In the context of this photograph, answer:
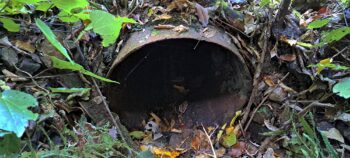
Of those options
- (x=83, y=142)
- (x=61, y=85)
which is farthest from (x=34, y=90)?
(x=83, y=142)

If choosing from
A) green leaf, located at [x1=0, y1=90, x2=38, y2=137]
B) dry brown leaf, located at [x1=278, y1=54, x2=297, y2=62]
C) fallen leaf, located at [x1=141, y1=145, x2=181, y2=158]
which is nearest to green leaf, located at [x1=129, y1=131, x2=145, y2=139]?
fallen leaf, located at [x1=141, y1=145, x2=181, y2=158]

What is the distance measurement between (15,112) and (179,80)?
1429 mm

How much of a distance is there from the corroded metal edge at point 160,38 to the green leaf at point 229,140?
1.27 ft

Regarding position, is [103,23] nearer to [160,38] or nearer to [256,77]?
[160,38]

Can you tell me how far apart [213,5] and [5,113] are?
1470 millimetres

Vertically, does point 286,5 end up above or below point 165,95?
above

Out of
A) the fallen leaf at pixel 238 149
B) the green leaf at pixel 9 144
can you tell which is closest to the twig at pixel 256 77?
the fallen leaf at pixel 238 149

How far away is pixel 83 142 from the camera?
1.43 m

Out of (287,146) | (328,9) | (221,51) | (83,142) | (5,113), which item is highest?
(5,113)

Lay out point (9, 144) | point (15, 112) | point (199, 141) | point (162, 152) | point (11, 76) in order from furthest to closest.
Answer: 1. point (199, 141)
2. point (162, 152)
3. point (11, 76)
4. point (9, 144)
5. point (15, 112)

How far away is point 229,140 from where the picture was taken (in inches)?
75.0

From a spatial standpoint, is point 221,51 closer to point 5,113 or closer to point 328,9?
point 328,9

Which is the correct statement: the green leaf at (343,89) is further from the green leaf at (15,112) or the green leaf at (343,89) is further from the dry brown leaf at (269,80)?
the green leaf at (15,112)

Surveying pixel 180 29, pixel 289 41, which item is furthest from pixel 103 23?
pixel 289 41
